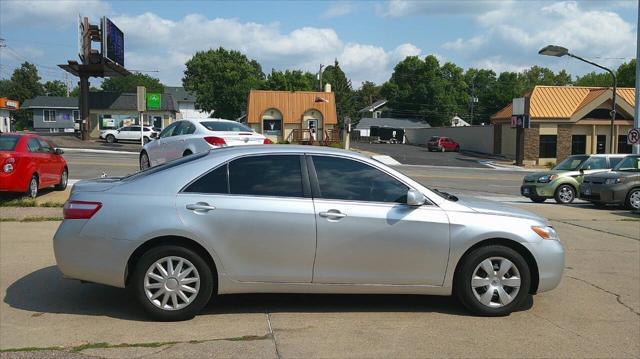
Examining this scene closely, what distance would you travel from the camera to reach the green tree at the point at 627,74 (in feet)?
246

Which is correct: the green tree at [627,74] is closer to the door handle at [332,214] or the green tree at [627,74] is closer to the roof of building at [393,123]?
the roof of building at [393,123]

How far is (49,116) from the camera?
256ft

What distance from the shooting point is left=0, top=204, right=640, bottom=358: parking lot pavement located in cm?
468

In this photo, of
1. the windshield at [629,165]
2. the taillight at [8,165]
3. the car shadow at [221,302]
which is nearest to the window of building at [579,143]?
the windshield at [629,165]

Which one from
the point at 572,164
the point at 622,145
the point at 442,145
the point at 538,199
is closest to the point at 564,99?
the point at 622,145

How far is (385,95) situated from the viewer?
352 ft

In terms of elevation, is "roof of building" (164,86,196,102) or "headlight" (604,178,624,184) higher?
"roof of building" (164,86,196,102)

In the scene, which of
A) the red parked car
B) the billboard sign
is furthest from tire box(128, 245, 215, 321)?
the red parked car

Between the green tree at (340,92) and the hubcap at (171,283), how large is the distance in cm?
9349

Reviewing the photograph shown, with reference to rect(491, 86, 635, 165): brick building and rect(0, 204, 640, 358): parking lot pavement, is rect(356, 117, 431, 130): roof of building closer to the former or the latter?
rect(491, 86, 635, 165): brick building

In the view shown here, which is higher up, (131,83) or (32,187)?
(131,83)

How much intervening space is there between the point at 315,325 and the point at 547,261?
228 cm

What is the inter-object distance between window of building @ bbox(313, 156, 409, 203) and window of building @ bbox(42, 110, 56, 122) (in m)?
81.0

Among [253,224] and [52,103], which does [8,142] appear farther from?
[52,103]
